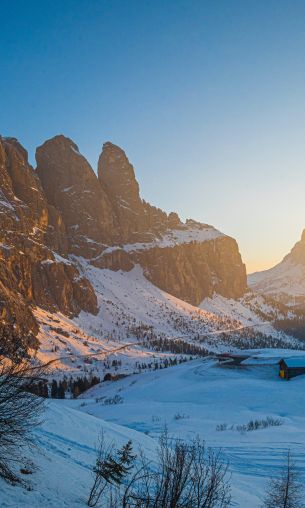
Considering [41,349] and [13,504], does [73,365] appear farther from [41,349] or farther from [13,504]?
[13,504]

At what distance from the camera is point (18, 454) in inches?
444

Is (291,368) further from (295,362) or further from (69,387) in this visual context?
(69,387)

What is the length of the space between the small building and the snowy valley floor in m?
4.49

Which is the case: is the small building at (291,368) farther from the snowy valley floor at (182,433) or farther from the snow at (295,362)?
the snowy valley floor at (182,433)

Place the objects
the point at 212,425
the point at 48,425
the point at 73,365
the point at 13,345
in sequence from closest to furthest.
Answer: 1. the point at 13,345
2. the point at 48,425
3. the point at 212,425
4. the point at 73,365

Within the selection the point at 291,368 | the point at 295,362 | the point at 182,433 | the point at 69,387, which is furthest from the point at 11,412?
the point at 69,387

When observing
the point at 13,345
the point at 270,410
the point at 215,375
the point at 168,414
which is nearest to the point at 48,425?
the point at 13,345

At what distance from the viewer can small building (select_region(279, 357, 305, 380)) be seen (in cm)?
6706

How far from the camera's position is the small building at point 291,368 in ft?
220

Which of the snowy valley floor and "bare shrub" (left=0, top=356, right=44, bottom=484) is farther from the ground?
"bare shrub" (left=0, top=356, right=44, bottom=484)

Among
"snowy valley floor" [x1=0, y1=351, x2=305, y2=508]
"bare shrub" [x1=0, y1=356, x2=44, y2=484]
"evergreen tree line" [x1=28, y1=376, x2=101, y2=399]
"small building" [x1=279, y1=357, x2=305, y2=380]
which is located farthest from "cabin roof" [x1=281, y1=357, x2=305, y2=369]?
"bare shrub" [x1=0, y1=356, x2=44, y2=484]

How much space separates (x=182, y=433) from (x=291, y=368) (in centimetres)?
4551

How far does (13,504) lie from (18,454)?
9.94 feet

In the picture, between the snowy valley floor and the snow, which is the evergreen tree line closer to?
the snowy valley floor
